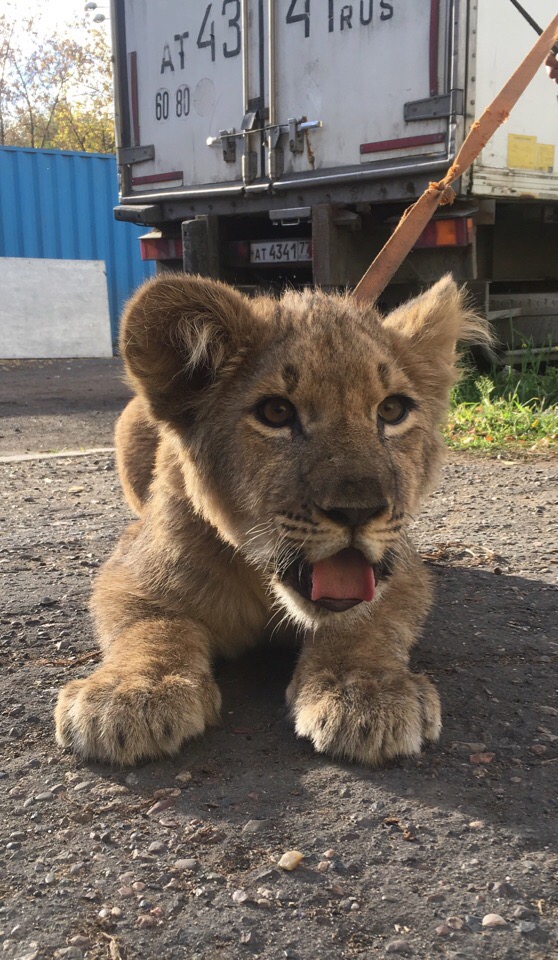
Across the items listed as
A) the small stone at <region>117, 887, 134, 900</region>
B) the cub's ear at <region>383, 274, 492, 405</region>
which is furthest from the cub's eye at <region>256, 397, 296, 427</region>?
the small stone at <region>117, 887, 134, 900</region>

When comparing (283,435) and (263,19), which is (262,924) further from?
(263,19)

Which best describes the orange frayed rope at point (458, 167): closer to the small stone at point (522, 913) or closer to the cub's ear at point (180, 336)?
the cub's ear at point (180, 336)

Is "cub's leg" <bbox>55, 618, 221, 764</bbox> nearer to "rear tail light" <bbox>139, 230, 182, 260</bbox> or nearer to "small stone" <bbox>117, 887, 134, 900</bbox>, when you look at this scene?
"small stone" <bbox>117, 887, 134, 900</bbox>

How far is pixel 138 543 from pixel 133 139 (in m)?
9.04

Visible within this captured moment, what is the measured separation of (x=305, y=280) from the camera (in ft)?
36.9

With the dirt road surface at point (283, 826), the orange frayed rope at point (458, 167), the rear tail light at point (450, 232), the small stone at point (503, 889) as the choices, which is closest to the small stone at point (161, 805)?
the dirt road surface at point (283, 826)

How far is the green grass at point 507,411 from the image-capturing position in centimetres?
820

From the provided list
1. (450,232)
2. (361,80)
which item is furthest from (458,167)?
(361,80)

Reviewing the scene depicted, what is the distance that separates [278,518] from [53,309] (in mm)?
19276

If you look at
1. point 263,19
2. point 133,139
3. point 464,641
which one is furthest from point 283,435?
point 133,139

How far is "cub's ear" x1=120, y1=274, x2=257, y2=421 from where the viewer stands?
3.17m

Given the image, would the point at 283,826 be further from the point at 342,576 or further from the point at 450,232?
the point at 450,232

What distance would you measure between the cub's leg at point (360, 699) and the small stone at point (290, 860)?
18.0 inches

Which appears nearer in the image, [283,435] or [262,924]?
[262,924]
